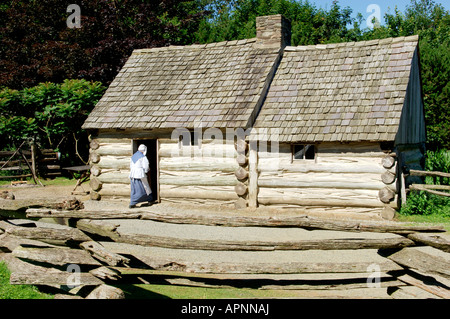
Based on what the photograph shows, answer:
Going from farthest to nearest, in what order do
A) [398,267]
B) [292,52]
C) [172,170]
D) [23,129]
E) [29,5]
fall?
[29,5]
[23,129]
[292,52]
[172,170]
[398,267]

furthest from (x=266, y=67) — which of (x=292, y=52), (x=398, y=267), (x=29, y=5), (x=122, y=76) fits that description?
(x=29, y=5)

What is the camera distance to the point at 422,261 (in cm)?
572

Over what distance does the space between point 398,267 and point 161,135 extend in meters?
10.4

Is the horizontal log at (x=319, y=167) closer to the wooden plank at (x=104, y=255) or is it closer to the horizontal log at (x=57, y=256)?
the wooden plank at (x=104, y=255)

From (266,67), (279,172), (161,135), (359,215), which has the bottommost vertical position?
(359,215)

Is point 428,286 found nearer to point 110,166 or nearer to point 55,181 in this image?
point 110,166

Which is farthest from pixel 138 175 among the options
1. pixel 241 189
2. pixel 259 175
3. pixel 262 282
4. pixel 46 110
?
pixel 262 282

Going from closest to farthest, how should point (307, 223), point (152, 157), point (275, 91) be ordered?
point (307, 223)
point (275, 91)
point (152, 157)

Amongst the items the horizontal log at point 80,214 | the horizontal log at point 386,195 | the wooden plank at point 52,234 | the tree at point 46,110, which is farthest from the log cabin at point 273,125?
the wooden plank at point 52,234

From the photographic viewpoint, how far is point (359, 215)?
1357 centimetres

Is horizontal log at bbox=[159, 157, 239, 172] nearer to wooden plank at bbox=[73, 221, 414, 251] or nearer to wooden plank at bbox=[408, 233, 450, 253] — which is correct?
wooden plank at bbox=[73, 221, 414, 251]

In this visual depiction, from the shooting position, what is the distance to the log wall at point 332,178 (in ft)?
43.5

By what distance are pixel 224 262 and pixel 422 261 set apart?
7.30ft

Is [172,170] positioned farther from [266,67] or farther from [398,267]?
[398,267]
